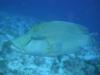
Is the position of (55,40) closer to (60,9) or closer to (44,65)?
(44,65)

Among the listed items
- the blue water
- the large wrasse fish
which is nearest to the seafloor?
the large wrasse fish

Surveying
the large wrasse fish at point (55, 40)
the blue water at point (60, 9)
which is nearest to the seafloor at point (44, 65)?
the large wrasse fish at point (55, 40)

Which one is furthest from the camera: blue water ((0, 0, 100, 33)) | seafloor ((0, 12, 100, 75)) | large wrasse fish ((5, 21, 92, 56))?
blue water ((0, 0, 100, 33))

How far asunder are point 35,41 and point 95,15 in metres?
20.1

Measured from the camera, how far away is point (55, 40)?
1.27 feet

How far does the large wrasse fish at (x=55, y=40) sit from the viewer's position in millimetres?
381

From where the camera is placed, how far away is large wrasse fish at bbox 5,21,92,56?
0.38 meters

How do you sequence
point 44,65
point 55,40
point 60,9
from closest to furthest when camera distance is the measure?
point 55,40 → point 44,65 → point 60,9

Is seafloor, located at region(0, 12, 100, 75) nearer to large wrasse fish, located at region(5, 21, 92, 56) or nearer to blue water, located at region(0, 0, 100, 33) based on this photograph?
large wrasse fish, located at region(5, 21, 92, 56)

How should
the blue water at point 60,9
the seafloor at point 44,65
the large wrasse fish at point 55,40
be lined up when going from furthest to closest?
1. the blue water at point 60,9
2. the seafloor at point 44,65
3. the large wrasse fish at point 55,40

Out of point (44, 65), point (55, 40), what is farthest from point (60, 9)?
point (55, 40)

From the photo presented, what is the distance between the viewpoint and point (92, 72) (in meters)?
5.29

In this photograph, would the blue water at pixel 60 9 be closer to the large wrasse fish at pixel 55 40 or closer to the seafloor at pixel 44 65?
the seafloor at pixel 44 65

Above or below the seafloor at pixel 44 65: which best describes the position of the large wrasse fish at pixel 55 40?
below
